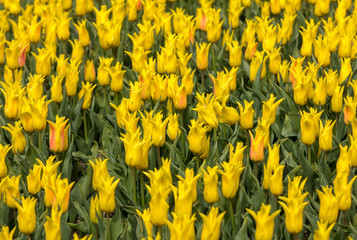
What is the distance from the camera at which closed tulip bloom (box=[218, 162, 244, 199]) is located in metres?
2.71

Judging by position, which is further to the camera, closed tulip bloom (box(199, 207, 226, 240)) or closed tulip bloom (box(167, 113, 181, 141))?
closed tulip bloom (box(167, 113, 181, 141))

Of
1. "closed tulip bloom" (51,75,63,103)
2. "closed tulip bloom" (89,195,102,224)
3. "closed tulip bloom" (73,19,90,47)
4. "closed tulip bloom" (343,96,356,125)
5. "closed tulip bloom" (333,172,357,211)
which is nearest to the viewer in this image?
"closed tulip bloom" (333,172,357,211)

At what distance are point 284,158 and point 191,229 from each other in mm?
1193

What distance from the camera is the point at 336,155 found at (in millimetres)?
3469

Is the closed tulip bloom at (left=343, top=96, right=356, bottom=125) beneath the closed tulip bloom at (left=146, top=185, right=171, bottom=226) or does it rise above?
above

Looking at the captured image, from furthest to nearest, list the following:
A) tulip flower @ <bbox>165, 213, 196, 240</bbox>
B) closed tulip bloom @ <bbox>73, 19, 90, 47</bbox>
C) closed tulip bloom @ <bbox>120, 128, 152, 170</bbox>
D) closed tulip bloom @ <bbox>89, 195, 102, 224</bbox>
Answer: closed tulip bloom @ <bbox>73, 19, 90, 47</bbox> → closed tulip bloom @ <bbox>120, 128, 152, 170</bbox> → closed tulip bloom @ <bbox>89, 195, 102, 224</bbox> → tulip flower @ <bbox>165, 213, 196, 240</bbox>

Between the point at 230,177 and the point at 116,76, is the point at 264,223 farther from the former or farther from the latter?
the point at 116,76

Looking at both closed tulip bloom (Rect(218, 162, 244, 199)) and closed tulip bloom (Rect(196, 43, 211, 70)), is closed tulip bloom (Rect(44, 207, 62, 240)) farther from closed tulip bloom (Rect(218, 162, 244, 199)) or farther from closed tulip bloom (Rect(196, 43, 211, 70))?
closed tulip bloom (Rect(196, 43, 211, 70))

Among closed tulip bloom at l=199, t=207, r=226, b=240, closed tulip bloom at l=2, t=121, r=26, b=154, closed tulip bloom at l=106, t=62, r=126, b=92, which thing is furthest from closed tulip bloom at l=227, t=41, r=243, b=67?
closed tulip bloom at l=199, t=207, r=226, b=240

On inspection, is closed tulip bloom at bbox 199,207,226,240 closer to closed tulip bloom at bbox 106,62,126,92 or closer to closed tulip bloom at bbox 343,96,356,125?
closed tulip bloom at bbox 343,96,356,125

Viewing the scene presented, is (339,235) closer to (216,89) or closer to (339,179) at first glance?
(339,179)

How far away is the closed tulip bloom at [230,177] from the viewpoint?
2.71 metres

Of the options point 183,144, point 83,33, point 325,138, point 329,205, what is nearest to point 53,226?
point 329,205

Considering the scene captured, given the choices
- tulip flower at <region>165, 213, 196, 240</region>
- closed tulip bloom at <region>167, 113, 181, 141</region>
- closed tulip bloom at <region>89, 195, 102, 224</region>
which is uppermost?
tulip flower at <region>165, 213, 196, 240</region>
